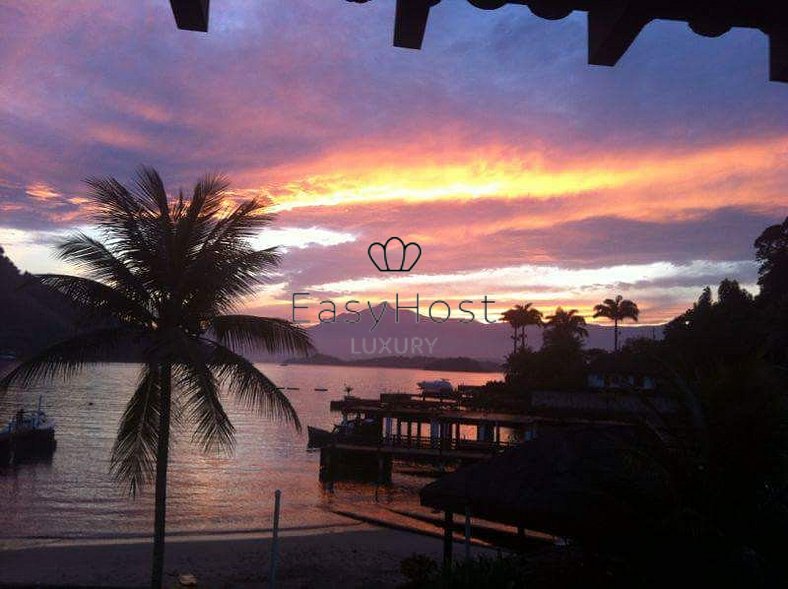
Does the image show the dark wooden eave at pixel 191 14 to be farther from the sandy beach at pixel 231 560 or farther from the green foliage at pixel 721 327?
the green foliage at pixel 721 327

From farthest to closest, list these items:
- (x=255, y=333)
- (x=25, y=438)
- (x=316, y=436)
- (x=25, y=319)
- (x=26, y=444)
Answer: (x=25, y=319)
(x=316, y=436)
(x=26, y=444)
(x=25, y=438)
(x=255, y=333)

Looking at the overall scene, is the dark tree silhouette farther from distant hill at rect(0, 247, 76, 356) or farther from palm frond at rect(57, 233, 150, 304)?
distant hill at rect(0, 247, 76, 356)

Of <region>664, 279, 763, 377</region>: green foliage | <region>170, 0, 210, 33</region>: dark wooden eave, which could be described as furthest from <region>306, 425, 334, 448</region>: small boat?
<region>170, 0, 210, 33</region>: dark wooden eave

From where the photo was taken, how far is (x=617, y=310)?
130625mm

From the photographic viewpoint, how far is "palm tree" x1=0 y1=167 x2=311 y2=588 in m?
14.6

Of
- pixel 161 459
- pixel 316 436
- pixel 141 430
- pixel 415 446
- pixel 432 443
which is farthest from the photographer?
pixel 316 436

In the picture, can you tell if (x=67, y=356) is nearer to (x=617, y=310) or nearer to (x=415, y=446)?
(x=415, y=446)

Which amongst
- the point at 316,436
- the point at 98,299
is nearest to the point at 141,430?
the point at 98,299

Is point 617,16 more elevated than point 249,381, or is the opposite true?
point 617,16

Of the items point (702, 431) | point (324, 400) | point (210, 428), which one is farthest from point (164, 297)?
point (324, 400)

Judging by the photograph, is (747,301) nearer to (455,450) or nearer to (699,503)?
(455,450)

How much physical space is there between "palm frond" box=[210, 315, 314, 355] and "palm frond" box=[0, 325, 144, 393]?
204cm

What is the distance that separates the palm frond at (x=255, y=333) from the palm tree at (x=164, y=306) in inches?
0.9

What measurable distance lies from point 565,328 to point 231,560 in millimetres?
86110
